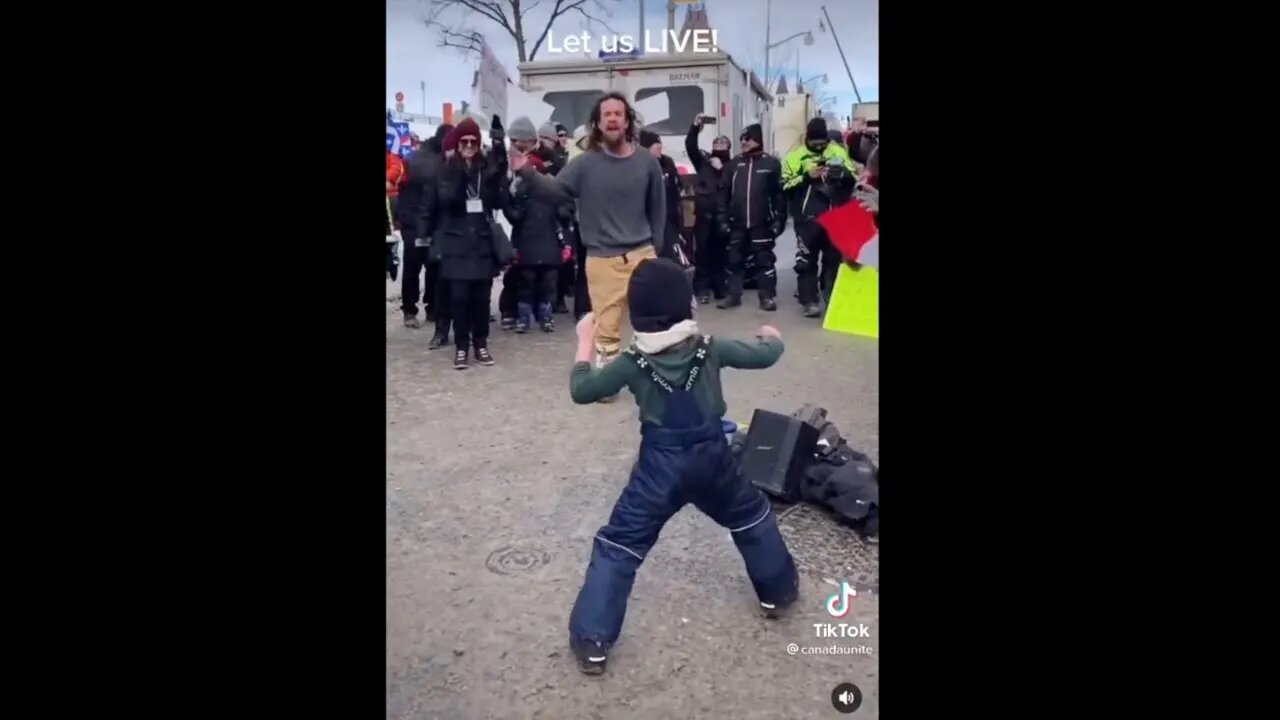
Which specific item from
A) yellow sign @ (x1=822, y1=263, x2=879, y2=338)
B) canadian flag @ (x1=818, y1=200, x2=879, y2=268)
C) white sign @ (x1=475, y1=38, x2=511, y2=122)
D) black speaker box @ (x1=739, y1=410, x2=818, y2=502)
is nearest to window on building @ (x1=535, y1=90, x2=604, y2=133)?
canadian flag @ (x1=818, y1=200, x2=879, y2=268)

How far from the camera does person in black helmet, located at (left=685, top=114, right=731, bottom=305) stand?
21.8 ft

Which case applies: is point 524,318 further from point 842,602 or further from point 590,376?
point 842,602

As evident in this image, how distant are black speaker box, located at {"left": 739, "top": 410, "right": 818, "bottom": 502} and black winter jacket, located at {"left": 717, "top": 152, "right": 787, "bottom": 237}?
3.51 metres

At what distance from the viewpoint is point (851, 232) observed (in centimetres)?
518

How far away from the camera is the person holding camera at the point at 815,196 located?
5.30 meters

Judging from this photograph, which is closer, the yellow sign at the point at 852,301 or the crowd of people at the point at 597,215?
the yellow sign at the point at 852,301

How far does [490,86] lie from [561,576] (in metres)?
1.44

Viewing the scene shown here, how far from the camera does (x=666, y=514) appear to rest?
7.55 ft

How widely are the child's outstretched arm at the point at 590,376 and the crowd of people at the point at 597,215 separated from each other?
1358mm

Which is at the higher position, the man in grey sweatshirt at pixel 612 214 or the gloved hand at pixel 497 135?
the gloved hand at pixel 497 135

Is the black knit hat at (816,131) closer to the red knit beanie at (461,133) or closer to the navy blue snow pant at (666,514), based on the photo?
the red knit beanie at (461,133)

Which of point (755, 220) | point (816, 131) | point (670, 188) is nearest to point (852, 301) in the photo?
point (816, 131)

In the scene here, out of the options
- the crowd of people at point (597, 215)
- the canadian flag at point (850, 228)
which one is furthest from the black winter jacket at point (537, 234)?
the canadian flag at point (850, 228)
